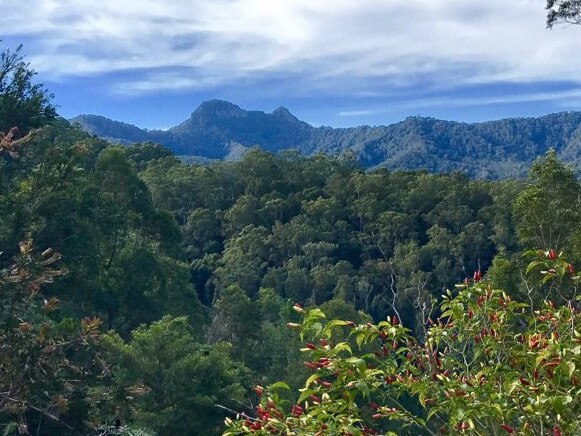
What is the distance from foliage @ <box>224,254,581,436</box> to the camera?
2.74m

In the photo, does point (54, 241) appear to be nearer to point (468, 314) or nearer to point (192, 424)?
point (192, 424)

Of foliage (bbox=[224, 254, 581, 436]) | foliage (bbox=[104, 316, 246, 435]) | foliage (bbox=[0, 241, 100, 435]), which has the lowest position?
foliage (bbox=[104, 316, 246, 435])

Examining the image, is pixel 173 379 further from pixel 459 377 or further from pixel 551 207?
pixel 459 377

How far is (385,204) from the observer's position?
43125 mm

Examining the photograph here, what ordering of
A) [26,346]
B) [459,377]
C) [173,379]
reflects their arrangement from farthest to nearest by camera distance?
[173,379] < [26,346] < [459,377]

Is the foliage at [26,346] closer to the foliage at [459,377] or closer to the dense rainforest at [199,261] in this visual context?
the dense rainforest at [199,261]

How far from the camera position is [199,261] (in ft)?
140

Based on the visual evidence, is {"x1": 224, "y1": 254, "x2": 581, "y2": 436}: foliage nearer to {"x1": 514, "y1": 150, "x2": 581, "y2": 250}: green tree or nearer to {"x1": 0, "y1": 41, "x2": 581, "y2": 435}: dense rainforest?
{"x1": 0, "y1": 41, "x2": 581, "y2": 435}: dense rainforest

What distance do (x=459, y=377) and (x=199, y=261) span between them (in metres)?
40.1

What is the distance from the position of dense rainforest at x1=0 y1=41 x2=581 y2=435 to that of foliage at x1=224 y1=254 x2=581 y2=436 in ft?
0.28

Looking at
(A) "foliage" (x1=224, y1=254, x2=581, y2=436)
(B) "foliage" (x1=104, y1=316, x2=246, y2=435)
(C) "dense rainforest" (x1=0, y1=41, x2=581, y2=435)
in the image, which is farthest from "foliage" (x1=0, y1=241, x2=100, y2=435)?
(B) "foliage" (x1=104, y1=316, x2=246, y2=435)

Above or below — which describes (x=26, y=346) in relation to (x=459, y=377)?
below

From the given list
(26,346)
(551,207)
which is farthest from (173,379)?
(551,207)

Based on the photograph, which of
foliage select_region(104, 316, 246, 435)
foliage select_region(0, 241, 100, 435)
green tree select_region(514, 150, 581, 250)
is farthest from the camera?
green tree select_region(514, 150, 581, 250)
